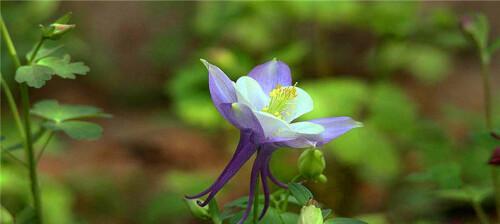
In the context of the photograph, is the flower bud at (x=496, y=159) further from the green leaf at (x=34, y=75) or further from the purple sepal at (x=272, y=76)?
the green leaf at (x=34, y=75)

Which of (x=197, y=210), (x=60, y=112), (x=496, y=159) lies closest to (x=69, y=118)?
(x=60, y=112)

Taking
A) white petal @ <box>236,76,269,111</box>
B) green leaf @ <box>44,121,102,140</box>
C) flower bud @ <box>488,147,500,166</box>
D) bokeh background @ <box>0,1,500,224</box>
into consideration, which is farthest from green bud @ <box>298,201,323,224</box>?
bokeh background @ <box>0,1,500,224</box>

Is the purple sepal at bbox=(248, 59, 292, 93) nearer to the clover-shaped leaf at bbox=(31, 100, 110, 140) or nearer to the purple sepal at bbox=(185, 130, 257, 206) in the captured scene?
the purple sepal at bbox=(185, 130, 257, 206)

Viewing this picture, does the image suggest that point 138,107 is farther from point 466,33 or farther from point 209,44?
point 466,33

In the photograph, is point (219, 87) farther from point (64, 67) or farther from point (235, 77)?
point (235, 77)

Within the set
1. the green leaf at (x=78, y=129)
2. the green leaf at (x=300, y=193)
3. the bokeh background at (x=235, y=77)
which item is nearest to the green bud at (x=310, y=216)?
the green leaf at (x=300, y=193)

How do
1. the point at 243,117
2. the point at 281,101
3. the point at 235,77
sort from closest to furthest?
the point at 243,117
the point at 281,101
the point at 235,77
